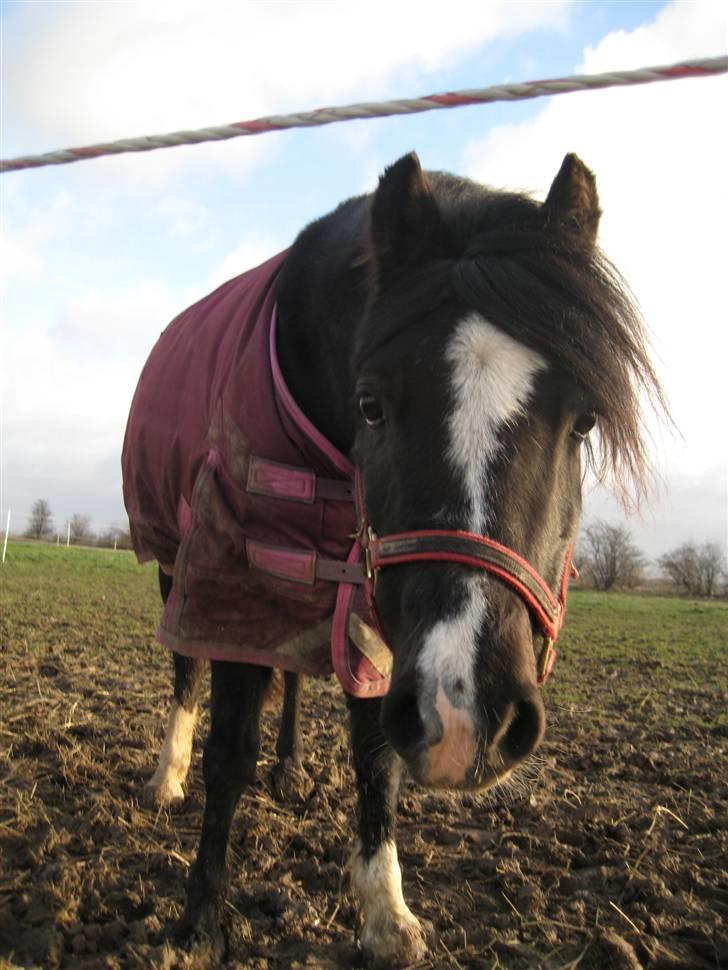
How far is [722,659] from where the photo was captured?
10914mm

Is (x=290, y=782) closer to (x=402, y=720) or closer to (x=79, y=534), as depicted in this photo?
(x=402, y=720)

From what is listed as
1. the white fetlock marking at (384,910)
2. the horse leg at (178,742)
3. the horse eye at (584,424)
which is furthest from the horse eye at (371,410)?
the horse leg at (178,742)

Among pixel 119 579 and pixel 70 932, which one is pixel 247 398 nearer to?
pixel 70 932

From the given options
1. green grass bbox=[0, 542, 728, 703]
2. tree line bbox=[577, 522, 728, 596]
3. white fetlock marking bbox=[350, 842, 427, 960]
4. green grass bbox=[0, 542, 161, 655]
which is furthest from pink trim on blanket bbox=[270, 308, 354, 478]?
tree line bbox=[577, 522, 728, 596]

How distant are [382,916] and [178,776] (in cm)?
178

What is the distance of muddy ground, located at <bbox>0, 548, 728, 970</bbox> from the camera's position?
262 centimetres

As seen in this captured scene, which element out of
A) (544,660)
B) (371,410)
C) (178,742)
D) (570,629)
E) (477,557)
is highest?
(371,410)

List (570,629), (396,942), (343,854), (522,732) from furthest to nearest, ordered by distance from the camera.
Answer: (570,629)
(343,854)
(396,942)
(522,732)

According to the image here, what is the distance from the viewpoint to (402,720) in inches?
70.4

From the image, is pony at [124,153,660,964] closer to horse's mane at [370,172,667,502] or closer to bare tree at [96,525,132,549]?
horse's mane at [370,172,667,502]

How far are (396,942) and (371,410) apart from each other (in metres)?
1.83

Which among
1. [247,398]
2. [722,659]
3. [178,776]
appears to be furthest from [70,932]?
[722,659]

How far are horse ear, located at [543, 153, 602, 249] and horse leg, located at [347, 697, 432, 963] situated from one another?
1.86 metres

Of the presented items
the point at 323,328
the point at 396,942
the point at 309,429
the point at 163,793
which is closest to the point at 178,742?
the point at 163,793
